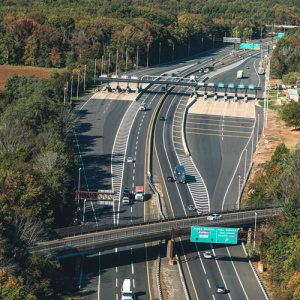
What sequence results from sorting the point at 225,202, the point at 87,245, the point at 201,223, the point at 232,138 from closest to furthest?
the point at 87,245, the point at 201,223, the point at 225,202, the point at 232,138

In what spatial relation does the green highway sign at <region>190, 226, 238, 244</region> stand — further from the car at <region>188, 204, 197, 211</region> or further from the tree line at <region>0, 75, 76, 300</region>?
the tree line at <region>0, 75, 76, 300</region>

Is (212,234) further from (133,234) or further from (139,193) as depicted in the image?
(139,193)

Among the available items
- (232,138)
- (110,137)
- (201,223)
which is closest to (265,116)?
(232,138)

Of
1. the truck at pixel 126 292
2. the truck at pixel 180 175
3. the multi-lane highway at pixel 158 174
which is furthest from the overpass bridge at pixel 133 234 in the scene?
the truck at pixel 180 175

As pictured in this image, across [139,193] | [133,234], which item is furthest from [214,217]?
[139,193]

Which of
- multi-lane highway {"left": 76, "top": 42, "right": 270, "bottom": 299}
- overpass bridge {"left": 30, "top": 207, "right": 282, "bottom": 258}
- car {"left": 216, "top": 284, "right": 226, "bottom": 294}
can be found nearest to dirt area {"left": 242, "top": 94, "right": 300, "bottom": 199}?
multi-lane highway {"left": 76, "top": 42, "right": 270, "bottom": 299}

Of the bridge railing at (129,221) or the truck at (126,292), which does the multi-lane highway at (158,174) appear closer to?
the bridge railing at (129,221)

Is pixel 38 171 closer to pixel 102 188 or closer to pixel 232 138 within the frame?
pixel 102 188
